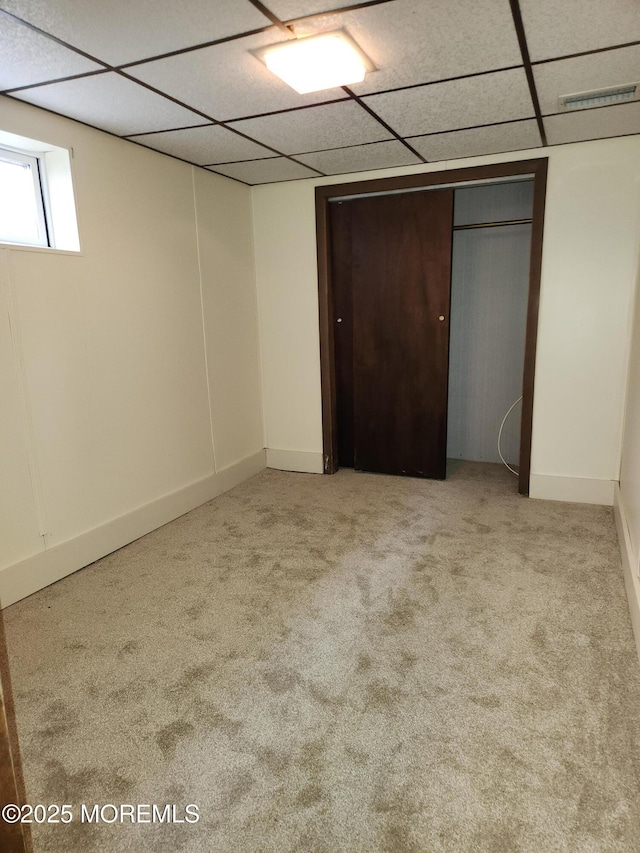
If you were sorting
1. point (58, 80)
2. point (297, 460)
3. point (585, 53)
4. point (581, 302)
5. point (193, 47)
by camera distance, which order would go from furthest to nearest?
point (297, 460) → point (581, 302) → point (58, 80) → point (585, 53) → point (193, 47)

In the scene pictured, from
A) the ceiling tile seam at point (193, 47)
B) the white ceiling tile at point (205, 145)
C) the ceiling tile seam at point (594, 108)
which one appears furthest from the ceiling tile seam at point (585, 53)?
the white ceiling tile at point (205, 145)

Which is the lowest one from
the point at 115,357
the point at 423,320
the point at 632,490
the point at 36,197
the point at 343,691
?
the point at 343,691

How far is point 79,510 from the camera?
295 centimetres

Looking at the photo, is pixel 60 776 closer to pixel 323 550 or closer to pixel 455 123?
pixel 323 550

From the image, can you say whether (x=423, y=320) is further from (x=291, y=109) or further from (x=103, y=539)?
(x=103, y=539)

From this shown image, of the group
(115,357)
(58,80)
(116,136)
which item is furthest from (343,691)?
(116,136)

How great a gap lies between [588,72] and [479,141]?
107 centimetres

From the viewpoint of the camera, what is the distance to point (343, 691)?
1.98 m

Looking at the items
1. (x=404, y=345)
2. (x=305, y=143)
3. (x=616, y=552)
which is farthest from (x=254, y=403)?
(x=616, y=552)

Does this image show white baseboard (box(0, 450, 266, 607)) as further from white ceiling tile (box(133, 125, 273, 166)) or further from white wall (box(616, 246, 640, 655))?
white wall (box(616, 246, 640, 655))

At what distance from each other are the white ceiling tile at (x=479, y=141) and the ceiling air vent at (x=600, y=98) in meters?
0.29

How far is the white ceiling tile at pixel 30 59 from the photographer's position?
1810 mm

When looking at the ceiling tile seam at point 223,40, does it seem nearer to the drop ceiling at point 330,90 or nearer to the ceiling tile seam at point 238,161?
the drop ceiling at point 330,90

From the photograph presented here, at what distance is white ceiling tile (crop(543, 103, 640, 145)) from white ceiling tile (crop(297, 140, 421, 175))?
2.84 ft
